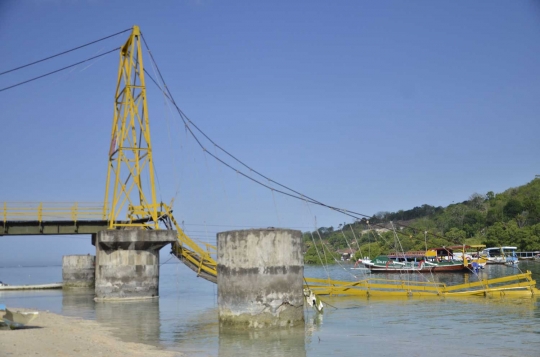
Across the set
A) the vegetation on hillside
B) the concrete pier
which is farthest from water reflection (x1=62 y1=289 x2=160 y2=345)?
the vegetation on hillside

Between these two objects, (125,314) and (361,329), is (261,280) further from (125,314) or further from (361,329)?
(125,314)

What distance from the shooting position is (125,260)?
126 ft

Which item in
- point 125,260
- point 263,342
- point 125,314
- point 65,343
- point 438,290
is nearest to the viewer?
point 65,343

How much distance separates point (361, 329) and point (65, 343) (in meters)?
10.9

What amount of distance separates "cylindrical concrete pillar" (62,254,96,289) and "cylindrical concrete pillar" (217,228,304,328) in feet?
111

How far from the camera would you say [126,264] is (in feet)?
126

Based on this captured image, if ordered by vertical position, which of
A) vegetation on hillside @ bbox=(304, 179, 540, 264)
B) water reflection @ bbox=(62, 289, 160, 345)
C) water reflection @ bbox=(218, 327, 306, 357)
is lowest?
water reflection @ bbox=(218, 327, 306, 357)

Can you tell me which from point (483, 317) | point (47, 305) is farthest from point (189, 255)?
point (483, 317)

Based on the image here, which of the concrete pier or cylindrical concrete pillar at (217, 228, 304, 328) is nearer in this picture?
cylindrical concrete pillar at (217, 228, 304, 328)

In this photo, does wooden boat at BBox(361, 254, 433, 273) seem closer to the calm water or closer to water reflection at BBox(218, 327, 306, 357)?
the calm water

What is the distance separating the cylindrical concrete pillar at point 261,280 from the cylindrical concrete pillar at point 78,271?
34.0 meters

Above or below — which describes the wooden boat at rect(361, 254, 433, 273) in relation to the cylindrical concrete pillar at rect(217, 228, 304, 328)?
above

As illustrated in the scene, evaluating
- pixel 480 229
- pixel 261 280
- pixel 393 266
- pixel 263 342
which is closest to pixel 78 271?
pixel 261 280

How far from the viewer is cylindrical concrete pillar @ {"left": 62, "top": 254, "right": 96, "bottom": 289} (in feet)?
179
